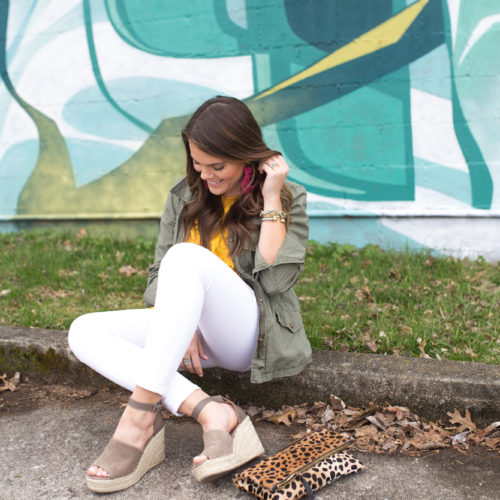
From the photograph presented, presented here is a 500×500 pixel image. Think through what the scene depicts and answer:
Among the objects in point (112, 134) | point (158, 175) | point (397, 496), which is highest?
point (112, 134)

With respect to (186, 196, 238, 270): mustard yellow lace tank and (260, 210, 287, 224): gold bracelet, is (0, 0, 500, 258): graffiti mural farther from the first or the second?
(260, 210, 287, 224): gold bracelet

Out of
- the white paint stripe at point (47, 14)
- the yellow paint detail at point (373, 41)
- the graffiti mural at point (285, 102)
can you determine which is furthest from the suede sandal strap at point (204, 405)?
the white paint stripe at point (47, 14)

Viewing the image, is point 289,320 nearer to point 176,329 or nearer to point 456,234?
point 176,329

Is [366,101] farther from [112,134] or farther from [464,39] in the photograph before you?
[112,134]

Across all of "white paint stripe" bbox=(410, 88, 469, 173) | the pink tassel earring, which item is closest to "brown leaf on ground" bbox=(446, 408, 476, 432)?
the pink tassel earring

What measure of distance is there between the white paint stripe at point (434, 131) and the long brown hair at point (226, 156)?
298 centimetres

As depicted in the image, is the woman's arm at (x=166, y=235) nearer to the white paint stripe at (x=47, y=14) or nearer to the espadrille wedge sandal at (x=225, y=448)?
the espadrille wedge sandal at (x=225, y=448)

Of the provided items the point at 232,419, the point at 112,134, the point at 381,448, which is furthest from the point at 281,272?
the point at 112,134

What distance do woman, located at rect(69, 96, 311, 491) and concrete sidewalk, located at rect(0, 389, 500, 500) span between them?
10 centimetres

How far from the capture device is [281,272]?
2488mm

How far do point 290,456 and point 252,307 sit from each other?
24.1 inches

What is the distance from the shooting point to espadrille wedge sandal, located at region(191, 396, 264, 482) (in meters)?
2.12

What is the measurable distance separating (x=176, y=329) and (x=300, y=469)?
690 millimetres

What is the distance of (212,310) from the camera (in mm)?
2385
